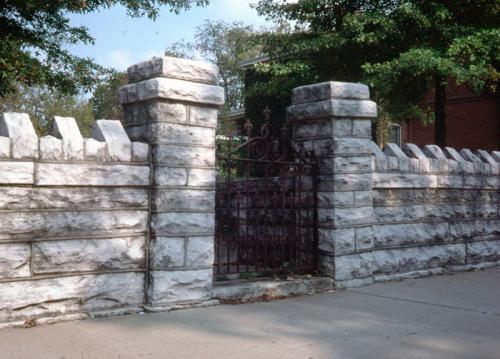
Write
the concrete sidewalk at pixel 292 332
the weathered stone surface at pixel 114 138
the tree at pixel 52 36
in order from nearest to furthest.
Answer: the concrete sidewalk at pixel 292 332 → the weathered stone surface at pixel 114 138 → the tree at pixel 52 36

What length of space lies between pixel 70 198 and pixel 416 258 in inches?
204

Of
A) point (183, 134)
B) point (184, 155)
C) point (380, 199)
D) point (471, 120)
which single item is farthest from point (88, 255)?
point (471, 120)

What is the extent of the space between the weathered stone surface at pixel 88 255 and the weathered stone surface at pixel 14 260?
7 centimetres

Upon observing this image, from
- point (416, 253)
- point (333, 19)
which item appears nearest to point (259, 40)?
point (333, 19)

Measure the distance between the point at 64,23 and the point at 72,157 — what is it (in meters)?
10.8

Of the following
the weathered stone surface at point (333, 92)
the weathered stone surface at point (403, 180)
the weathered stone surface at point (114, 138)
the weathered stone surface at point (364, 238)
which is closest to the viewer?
the weathered stone surface at point (114, 138)

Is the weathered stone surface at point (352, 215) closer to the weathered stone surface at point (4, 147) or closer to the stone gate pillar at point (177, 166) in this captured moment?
the stone gate pillar at point (177, 166)

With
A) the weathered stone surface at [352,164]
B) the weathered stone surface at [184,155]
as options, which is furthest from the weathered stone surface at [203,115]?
the weathered stone surface at [352,164]

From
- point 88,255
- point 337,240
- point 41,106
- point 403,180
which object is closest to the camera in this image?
point 88,255

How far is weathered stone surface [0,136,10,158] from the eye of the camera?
4.67 meters

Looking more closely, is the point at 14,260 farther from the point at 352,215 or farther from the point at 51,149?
the point at 352,215

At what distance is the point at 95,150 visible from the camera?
17.0 ft

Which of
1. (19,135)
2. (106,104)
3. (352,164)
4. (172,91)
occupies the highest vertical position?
(106,104)

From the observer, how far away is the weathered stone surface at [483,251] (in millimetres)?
9000
